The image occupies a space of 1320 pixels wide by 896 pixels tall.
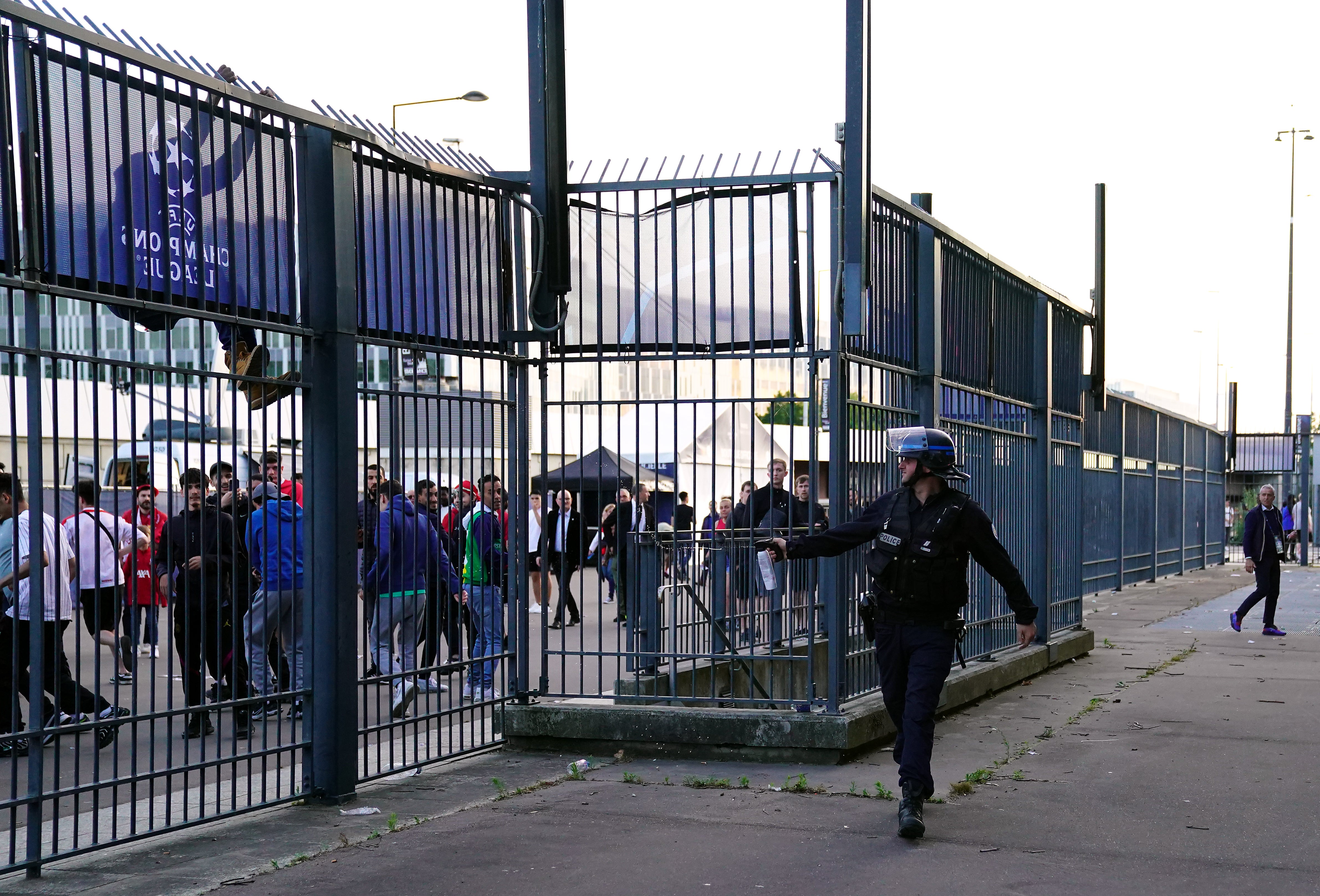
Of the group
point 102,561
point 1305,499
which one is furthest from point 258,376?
point 1305,499

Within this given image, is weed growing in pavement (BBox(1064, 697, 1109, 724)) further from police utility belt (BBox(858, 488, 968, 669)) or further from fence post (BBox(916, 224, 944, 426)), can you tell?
police utility belt (BBox(858, 488, 968, 669))

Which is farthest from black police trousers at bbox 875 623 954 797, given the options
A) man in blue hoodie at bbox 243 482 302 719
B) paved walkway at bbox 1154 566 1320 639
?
paved walkway at bbox 1154 566 1320 639

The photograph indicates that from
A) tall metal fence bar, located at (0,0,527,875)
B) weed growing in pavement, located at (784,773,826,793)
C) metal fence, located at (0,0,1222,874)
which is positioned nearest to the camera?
tall metal fence bar, located at (0,0,527,875)

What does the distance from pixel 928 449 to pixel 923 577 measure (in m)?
0.59

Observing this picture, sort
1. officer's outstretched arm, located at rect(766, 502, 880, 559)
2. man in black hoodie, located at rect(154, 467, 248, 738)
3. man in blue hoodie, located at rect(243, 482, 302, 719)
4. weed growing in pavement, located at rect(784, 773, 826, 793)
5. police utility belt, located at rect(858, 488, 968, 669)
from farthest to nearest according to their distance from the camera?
weed growing in pavement, located at rect(784, 773, 826, 793)
officer's outstretched arm, located at rect(766, 502, 880, 559)
police utility belt, located at rect(858, 488, 968, 669)
man in blue hoodie, located at rect(243, 482, 302, 719)
man in black hoodie, located at rect(154, 467, 248, 738)

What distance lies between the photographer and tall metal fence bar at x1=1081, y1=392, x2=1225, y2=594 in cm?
2402

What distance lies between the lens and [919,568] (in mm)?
7105

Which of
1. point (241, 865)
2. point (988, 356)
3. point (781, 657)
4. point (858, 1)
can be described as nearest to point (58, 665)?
point (241, 865)

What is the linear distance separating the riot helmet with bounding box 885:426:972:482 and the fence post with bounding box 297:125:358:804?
2.57m

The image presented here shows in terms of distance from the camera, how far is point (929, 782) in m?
6.79

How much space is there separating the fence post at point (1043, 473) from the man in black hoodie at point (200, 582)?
6.79 meters

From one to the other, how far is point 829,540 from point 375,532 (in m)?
2.26

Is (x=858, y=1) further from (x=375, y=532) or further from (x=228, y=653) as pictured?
(x=228, y=653)

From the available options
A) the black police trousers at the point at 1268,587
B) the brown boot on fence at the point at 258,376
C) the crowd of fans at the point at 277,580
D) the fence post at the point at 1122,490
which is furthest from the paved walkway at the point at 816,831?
the fence post at the point at 1122,490
